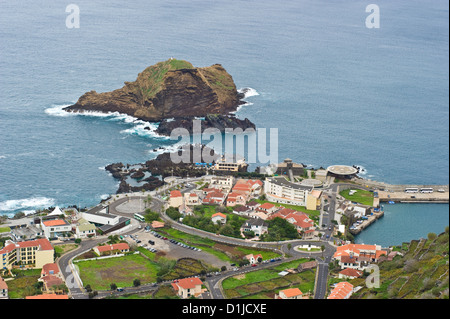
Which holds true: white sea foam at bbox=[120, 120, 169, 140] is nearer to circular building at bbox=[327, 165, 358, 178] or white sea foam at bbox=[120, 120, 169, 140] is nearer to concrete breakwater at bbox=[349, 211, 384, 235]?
circular building at bbox=[327, 165, 358, 178]

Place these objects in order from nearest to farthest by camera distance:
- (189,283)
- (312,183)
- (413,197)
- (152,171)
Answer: (189,283), (413,197), (312,183), (152,171)

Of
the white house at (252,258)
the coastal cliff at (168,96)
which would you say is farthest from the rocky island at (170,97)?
the white house at (252,258)

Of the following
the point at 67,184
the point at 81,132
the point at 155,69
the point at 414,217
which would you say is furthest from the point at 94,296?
the point at 155,69

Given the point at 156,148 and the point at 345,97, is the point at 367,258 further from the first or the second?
the point at 345,97

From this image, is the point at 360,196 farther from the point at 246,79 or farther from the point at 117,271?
the point at 246,79

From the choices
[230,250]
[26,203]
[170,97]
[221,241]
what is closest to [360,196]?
[221,241]

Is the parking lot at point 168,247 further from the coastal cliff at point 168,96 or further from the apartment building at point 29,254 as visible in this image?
the coastal cliff at point 168,96
